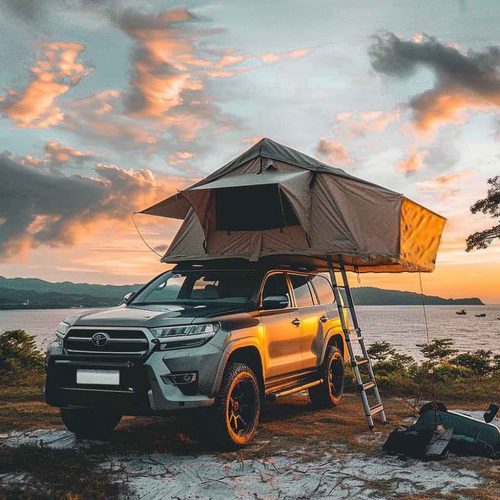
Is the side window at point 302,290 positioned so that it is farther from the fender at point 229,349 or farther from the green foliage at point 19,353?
the green foliage at point 19,353

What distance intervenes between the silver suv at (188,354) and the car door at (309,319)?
20 centimetres

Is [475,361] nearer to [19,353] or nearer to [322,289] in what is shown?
[322,289]

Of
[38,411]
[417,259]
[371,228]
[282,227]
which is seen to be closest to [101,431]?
[38,411]

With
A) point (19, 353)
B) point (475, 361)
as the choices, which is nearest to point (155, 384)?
point (19, 353)

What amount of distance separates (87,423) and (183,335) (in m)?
1.97

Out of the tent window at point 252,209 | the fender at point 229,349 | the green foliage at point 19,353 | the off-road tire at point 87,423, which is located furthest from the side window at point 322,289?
the green foliage at point 19,353

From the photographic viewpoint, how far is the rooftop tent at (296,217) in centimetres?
838

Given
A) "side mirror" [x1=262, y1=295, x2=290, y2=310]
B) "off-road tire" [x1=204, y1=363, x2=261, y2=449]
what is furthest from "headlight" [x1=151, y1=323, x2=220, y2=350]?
"side mirror" [x1=262, y1=295, x2=290, y2=310]

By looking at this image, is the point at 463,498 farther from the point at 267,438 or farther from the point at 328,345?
the point at 328,345

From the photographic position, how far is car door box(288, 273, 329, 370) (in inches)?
349

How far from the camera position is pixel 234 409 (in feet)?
22.9

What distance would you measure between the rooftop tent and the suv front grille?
98.9 inches

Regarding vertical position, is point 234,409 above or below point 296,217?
below

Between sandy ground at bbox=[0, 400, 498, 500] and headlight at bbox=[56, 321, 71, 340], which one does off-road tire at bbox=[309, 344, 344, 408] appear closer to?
sandy ground at bbox=[0, 400, 498, 500]
